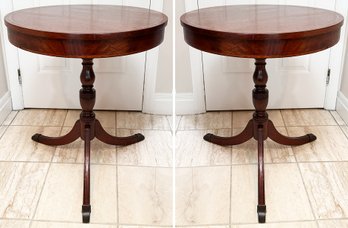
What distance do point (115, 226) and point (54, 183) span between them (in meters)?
0.37

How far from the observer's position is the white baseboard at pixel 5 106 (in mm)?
2297

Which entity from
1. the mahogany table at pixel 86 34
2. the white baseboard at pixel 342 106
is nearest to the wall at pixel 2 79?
the mahogany table at pixel 86 34

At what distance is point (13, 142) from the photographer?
208cm

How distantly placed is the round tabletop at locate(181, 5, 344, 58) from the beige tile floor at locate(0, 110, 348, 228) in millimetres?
406

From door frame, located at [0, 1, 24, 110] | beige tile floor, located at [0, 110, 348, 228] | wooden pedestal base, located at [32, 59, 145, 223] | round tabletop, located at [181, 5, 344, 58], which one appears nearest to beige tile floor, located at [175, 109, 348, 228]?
beige tile floor, located at [0, 110, 348, 228]

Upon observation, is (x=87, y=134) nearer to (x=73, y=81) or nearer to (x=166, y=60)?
(x=166, y=60)

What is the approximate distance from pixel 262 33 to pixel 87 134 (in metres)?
0.80

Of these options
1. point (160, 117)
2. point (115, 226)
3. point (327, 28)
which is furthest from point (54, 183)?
point (327, 28)

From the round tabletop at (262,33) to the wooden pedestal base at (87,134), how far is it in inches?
17.2

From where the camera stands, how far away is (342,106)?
233 centimetres

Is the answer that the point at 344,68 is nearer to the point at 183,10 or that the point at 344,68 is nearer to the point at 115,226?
the point at 183,10

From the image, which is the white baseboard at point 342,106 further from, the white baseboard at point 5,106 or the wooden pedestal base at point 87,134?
the white baseboard at point 5,106

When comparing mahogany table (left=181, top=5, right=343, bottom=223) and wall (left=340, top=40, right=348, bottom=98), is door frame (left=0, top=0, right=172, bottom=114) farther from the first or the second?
wall (left=340, top=40, right=348, bottom=98)

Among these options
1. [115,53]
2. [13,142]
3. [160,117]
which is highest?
[115,53]
